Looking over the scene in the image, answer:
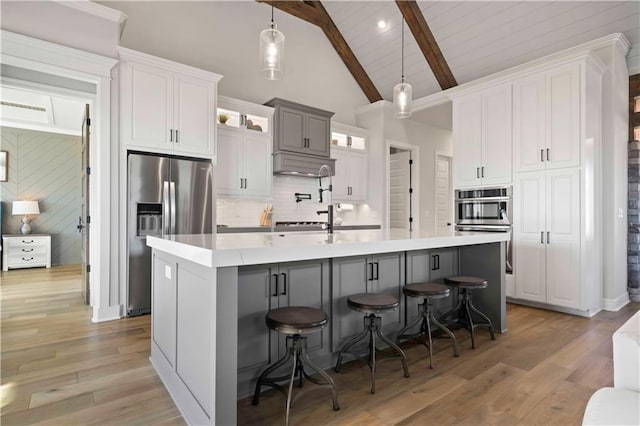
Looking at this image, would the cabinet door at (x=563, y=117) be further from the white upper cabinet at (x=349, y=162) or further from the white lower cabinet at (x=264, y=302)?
the white lower cabinet at (x=264, y=302)

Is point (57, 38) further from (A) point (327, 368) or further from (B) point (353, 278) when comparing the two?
(A) point (327, 368)

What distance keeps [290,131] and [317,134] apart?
0.51 m

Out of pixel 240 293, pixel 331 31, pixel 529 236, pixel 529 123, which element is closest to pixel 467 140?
pixel 529 123

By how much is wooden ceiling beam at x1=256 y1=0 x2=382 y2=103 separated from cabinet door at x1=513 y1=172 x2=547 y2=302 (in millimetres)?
3537

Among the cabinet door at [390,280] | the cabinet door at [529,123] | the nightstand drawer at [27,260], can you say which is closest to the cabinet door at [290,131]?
the cabinet door at [529,123]

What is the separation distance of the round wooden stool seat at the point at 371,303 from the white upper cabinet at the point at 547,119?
3133 mm

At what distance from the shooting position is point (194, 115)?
13.6 feet

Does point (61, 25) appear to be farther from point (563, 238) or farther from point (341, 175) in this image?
point (563, 238)

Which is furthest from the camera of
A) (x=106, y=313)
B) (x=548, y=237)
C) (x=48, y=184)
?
(x=48, y=184)

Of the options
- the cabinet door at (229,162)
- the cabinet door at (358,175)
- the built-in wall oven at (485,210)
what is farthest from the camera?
the cabinet door at (358,175)

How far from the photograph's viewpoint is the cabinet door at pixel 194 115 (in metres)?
4.05

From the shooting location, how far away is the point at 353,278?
99.4 inches

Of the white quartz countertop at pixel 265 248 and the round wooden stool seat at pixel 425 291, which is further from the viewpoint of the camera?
the round wooden stool seat at pixel 425 291

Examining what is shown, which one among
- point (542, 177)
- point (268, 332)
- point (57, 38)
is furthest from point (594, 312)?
point (57, 38)
